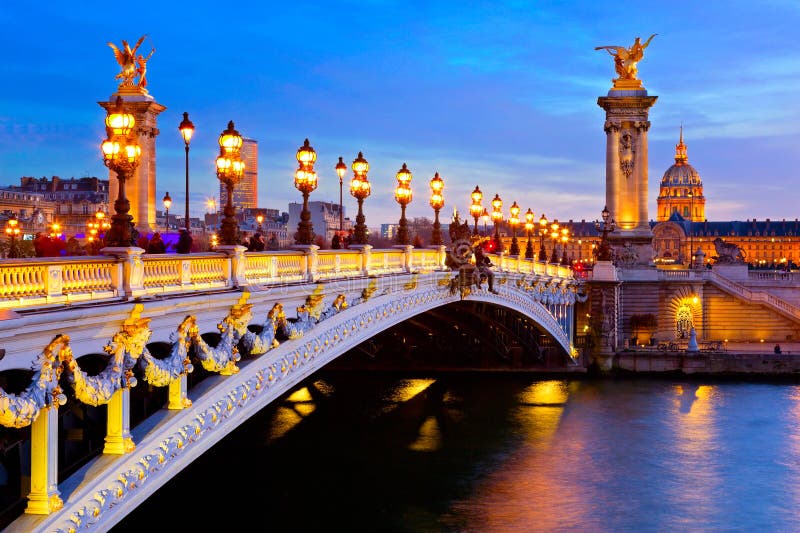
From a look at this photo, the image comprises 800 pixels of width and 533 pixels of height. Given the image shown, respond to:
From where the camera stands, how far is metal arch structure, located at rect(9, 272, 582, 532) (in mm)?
13188

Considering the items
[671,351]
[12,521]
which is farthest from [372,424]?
[12,521]

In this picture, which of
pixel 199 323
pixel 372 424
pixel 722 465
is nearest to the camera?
A: pixel 199 323

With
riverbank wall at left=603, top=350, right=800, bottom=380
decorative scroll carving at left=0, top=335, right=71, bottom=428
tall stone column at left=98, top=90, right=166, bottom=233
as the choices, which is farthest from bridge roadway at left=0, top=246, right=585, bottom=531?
riverbank wall at left=603, top=350, right=800, bottom=380

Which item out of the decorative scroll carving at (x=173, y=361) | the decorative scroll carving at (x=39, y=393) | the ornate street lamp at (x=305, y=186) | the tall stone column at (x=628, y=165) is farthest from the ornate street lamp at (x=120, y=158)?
the tall stone column at (x=628, y=165)

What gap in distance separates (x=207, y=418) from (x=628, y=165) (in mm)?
58665

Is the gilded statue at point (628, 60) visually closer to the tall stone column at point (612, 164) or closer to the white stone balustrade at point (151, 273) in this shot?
the tall stone column at point (612, 164)

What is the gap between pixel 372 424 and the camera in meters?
40.9

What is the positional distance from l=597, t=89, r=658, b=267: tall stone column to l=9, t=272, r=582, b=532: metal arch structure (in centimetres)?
4292

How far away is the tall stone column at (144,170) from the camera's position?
4034 cm

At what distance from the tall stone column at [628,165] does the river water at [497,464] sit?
22182 mm

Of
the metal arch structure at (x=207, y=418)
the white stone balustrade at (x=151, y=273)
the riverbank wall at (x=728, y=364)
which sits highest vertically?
the white stone balustrade at (x=151, y=273)

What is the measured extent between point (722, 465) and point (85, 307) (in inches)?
1058

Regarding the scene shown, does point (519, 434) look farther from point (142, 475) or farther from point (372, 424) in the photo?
point (142, 475)

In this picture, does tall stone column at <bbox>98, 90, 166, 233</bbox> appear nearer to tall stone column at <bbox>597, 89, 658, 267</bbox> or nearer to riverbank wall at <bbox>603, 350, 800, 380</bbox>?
riverbank wall at <bbox>603, 350, 800, 380</bbox>
